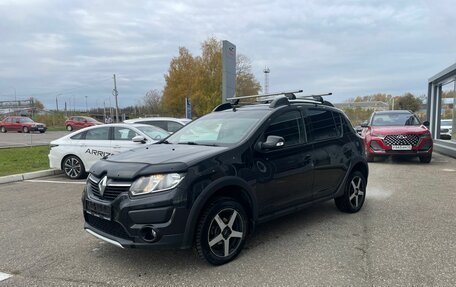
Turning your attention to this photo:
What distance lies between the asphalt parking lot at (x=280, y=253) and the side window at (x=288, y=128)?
123 centimetres

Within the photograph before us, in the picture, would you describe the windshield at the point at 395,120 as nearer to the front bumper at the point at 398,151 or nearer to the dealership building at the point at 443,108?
the front bumper at the point at 398,151

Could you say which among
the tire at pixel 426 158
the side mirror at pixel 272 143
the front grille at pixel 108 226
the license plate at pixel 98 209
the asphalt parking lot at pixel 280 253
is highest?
the side mirror at pixel 272 143

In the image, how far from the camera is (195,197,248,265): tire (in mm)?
3539

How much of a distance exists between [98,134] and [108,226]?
6225 mm

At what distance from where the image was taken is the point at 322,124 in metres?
5.18

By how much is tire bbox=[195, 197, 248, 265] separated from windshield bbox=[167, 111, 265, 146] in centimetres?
75

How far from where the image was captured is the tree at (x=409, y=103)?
55.3m

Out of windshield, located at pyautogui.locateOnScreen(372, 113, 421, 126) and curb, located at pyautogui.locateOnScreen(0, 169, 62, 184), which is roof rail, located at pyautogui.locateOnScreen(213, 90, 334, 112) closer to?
curb, located at pyautogui.locateOnScreen(0, 169, 62, 184)

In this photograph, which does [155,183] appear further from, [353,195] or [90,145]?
[90,145]

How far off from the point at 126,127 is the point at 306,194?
19.2 ft

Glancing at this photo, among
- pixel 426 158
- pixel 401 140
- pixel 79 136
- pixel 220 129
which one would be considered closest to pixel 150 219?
pixel 220 129

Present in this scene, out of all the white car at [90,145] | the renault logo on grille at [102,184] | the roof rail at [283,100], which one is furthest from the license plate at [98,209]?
the white car at [90,145]

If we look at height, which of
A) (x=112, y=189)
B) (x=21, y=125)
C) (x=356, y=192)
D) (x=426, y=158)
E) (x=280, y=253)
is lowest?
(x=426, y=158)

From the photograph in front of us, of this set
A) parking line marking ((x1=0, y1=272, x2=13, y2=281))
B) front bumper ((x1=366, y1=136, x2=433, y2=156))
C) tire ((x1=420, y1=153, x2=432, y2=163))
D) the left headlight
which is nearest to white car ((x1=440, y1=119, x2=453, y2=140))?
tire ((x1=420, y1=153, x2=432, y2=163))
